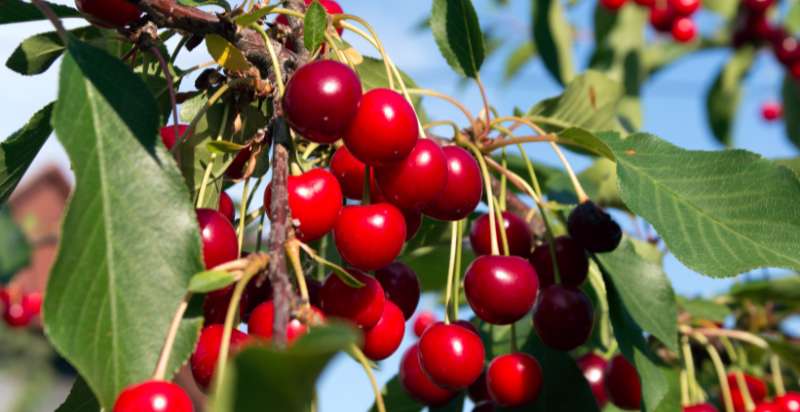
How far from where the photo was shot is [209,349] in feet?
2.83

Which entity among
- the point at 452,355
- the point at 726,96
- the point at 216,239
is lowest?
the point at 726,96

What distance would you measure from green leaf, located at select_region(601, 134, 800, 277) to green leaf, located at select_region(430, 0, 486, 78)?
1.25ft

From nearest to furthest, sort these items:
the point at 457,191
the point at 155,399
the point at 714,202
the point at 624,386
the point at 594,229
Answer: the point at 155,399
the point at 457,191
the point at 714,202
the point at 594,229
the point at 624,386

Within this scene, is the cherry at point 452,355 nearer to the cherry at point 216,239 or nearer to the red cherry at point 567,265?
the red cherry at point 567,265

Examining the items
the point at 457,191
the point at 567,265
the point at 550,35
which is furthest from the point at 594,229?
the point at 550,35

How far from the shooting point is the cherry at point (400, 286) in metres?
1.16

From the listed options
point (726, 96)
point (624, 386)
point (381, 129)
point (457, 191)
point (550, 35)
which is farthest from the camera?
point (726, 96)

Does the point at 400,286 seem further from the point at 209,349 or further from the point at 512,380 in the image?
the point at 209,349

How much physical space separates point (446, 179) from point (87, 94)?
0.40 meters

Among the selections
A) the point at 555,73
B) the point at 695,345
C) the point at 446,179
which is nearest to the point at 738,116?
the point at 555,73

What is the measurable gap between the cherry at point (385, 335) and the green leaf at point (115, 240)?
0.26m

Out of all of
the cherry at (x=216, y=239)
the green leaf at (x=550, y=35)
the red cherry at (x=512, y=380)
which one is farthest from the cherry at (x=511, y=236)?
the green leaf at (x=550, y=35)

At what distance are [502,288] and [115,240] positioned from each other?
1.71ft

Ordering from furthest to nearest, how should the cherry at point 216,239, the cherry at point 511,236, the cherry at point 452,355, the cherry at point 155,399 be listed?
the cherry at point 511,236
the cherry at point 452,355
the cherry at point 216,239
the cherry at point 155,399
